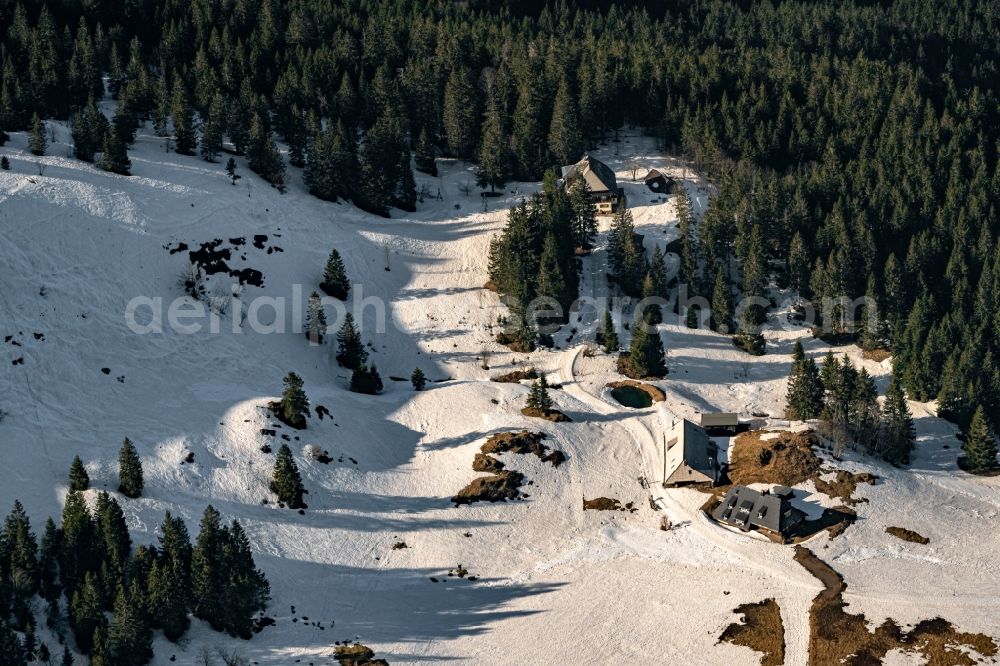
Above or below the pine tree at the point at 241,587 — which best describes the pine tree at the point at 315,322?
above

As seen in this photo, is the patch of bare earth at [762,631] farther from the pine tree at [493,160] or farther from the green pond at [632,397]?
the pine tree at [493,160]

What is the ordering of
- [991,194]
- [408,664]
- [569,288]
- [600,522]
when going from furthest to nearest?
[991,194]
[569,288]
[600,522]
[408,664]

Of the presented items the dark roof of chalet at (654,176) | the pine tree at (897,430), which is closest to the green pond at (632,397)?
the pine tree at (897,430)

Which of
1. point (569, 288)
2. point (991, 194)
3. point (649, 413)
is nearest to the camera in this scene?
point (649, 413)

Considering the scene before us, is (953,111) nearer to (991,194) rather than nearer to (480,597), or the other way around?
(991,194)

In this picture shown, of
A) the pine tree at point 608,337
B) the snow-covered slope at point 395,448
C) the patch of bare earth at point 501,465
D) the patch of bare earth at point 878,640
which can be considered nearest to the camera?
the patch of bare earth at point 878,640

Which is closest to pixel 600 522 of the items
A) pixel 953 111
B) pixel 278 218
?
pixel 278 218
